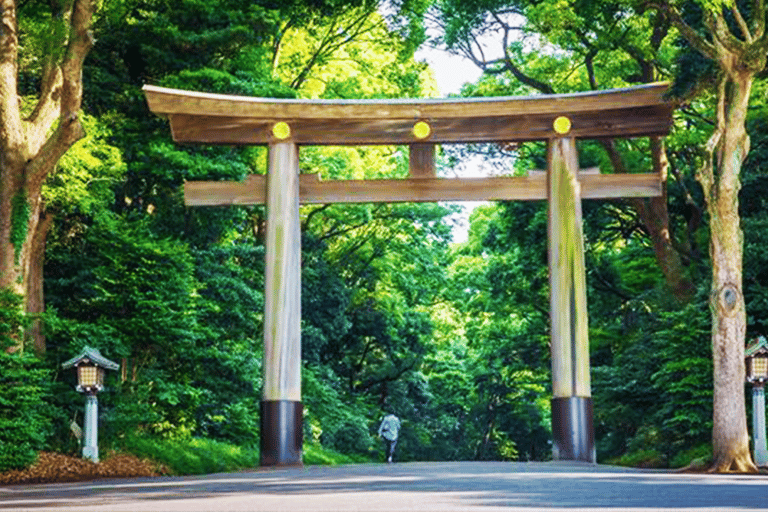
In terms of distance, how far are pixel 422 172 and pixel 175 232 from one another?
760 cm

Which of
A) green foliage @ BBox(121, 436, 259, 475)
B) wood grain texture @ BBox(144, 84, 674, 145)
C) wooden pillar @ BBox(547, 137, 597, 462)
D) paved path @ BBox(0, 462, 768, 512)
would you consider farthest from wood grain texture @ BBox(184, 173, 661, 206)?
paved path @ BBox(0, 462, 768, 512)

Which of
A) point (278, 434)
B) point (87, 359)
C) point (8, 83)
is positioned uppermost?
point (8, 83)

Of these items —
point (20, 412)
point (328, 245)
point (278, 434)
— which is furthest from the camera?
point (328, 245)

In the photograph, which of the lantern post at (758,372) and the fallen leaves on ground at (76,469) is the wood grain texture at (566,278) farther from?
the fallen leaves on ground at (76,469)

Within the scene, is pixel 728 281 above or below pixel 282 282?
below

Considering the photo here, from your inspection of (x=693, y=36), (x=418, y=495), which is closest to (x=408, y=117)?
(x=693, y=36)

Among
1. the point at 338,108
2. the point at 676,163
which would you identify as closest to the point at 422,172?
the point at 338,108

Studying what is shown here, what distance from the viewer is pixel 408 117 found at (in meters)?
21.5

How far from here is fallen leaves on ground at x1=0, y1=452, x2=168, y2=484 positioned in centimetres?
1794

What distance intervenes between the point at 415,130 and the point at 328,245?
17275 mm

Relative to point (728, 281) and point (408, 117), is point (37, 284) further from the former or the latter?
point (728, 281)

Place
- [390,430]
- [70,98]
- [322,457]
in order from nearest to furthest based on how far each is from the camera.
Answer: [70,98] < [390,430] < [322,457]

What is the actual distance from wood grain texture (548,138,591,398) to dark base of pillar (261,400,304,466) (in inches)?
167

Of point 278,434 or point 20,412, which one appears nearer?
point 20,412
